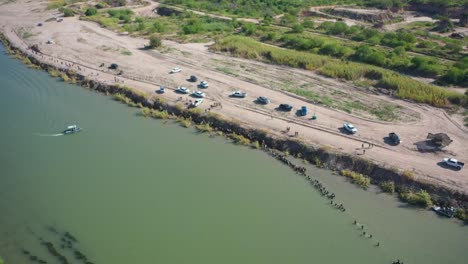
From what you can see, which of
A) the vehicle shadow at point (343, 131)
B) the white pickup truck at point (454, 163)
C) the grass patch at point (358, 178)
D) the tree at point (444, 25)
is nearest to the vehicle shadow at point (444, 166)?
the white pickup truck at point (454, 163)

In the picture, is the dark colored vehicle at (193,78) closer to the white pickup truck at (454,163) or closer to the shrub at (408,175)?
the shrub at (408,175)

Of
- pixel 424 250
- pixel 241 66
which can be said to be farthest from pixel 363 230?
pixel 241 66

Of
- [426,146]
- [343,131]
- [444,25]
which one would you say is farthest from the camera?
[444,25]

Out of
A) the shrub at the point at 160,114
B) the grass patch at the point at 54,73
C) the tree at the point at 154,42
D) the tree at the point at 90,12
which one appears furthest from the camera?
the tree at the point at 90,12

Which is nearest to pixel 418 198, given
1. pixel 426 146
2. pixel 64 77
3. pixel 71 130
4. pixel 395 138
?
pixel 426 146

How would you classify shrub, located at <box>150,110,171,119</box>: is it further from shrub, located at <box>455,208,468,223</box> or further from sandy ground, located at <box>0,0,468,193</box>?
shrub, located at <box>455,208,468,223</box>

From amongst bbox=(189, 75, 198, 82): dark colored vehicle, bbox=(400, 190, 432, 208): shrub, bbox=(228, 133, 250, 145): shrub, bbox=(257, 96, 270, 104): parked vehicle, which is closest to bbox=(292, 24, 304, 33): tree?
bbox=(189, 75, 198, 82): dark colored vehicle

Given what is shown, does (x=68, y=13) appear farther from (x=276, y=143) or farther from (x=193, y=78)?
(x=276, y=143)
